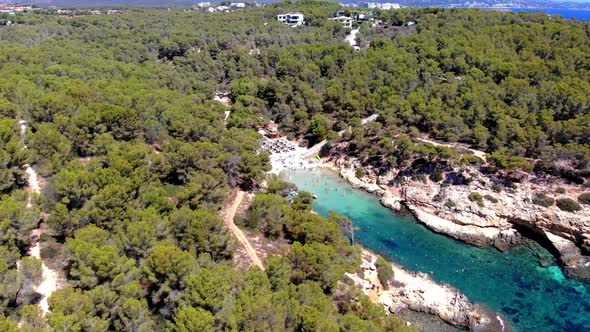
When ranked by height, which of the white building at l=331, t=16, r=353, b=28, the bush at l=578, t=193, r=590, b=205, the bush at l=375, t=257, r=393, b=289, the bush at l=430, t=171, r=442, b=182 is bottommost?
the bush at l=375, t=257, r=393, b=289

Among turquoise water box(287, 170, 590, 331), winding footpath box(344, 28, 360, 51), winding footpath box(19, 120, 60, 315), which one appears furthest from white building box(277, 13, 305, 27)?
winding footpath box(19, 120, 60, 315)

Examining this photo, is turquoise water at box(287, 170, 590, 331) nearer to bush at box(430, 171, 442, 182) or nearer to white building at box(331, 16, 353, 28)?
bush at box(430, 171, 442, 182)

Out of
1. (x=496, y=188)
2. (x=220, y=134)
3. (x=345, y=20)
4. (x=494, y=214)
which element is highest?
(x=345, y=20)

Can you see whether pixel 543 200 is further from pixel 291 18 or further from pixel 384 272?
pixel 291 18

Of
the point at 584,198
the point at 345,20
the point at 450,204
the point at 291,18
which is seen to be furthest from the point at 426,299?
the point at 291,18

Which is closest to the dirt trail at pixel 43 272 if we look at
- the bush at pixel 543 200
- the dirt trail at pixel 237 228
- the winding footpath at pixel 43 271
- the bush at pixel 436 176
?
the winding footpath at pixel 43 271

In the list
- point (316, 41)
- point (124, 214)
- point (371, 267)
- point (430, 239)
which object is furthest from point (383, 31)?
point (124, 214)

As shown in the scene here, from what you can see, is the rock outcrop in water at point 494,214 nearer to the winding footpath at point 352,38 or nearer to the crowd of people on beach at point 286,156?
the crowd of people on beach at point 286,156
